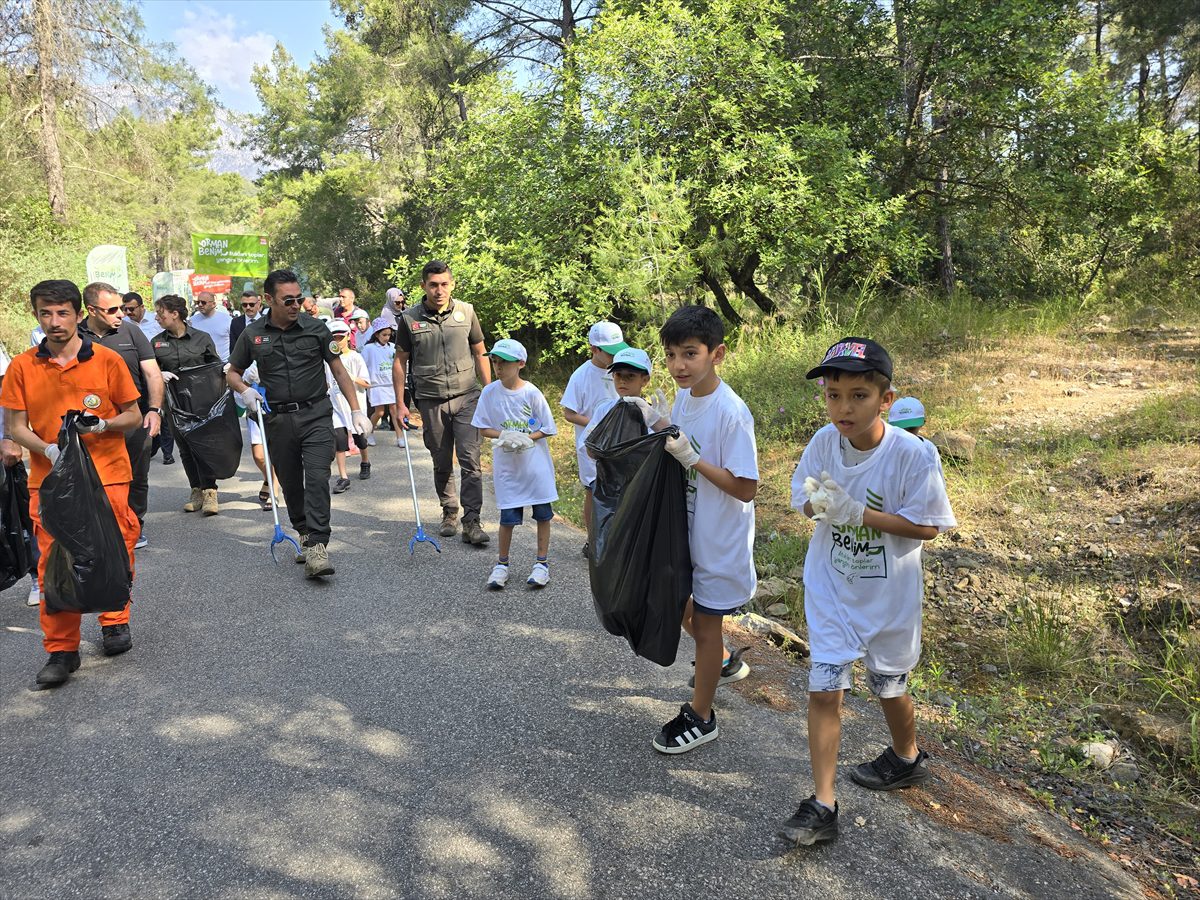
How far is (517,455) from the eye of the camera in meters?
5.65

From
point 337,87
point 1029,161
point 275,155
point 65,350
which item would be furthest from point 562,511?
point 275,155

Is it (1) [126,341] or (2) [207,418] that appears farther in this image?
(2) [207,418]

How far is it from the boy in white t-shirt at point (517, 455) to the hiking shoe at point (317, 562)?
1.16 meters

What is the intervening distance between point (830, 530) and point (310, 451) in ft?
13.4

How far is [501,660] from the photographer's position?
434 centimetres

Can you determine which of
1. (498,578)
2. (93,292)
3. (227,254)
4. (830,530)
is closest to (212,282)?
(227,254)

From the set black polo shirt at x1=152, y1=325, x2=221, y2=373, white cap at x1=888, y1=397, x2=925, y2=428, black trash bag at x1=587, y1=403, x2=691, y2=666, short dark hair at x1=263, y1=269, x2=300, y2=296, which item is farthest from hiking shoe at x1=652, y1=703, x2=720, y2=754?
black polo shirt at x1=152, y1=325, x2=221, y2=373

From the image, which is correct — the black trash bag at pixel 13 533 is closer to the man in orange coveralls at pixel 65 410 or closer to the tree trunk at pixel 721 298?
the man in orange coveralls at pixel 65 410

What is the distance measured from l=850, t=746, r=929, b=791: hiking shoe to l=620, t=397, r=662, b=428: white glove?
1595 mm

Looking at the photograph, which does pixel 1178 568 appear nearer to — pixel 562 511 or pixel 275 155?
pixel 562 511

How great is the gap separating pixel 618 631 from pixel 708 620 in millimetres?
372

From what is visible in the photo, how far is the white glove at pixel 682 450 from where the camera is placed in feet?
9.98

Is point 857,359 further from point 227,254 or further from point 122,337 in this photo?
point 227,254

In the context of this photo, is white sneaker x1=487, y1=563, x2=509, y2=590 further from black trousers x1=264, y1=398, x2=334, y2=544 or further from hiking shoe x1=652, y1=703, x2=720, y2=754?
hiking shoe x1=652, y1=703, x2=720, y2=754
